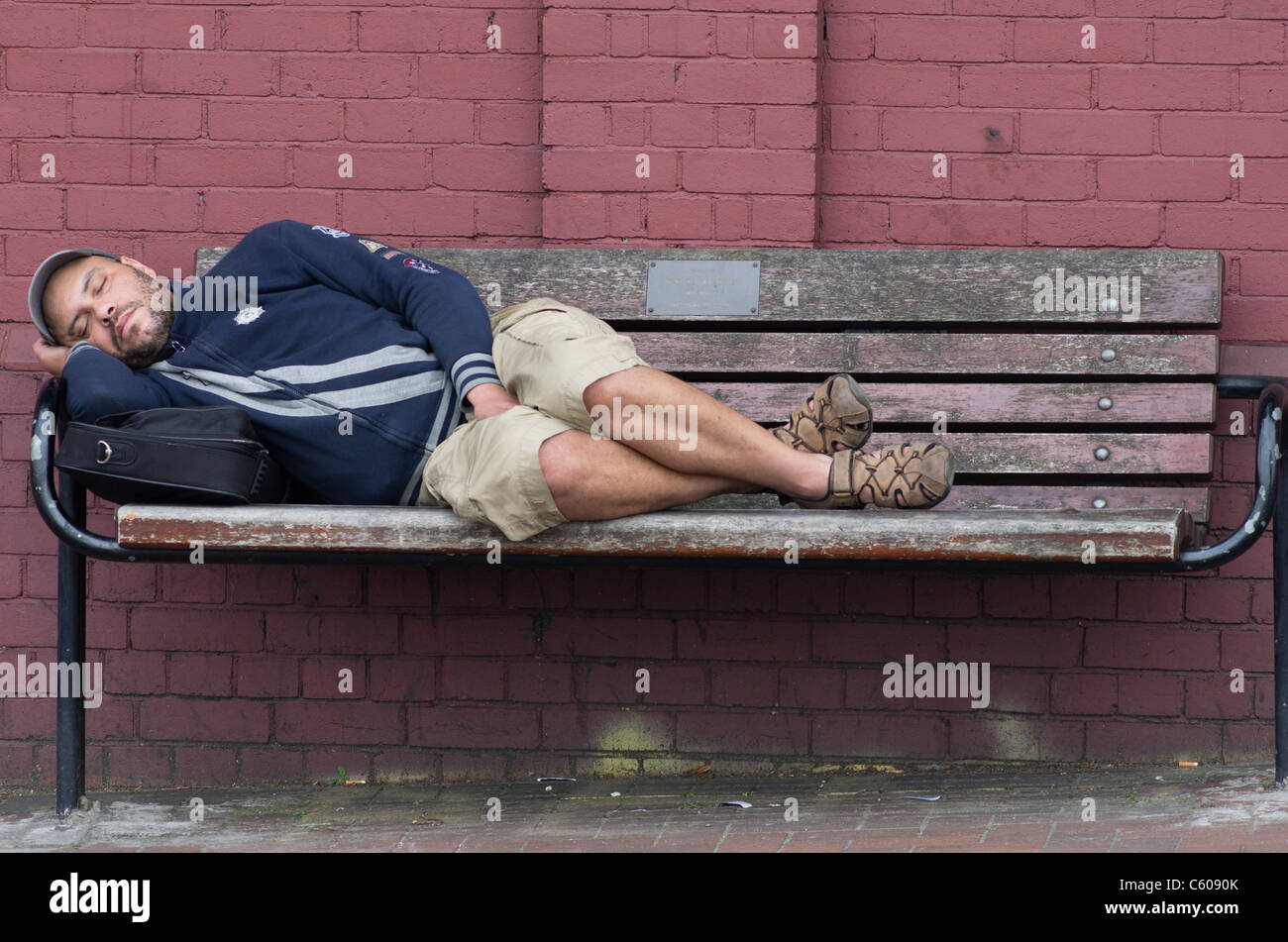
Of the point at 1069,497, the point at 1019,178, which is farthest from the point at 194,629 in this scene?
the point at 1019,178

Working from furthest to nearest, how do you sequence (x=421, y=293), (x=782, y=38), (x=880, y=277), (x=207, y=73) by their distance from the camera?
1. (x=207, y=73)
2. (x=782, y=38)
3. (x=880, y=277)
4. (x=421, y=293)

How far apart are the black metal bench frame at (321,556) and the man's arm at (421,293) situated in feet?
1.37

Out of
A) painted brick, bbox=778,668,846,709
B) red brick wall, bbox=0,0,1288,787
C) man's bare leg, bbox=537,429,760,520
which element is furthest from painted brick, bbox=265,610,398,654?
man's bare leg, bbox=537,429,760,520

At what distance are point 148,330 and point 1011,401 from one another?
79.1 inches

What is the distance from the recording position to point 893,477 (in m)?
2.88

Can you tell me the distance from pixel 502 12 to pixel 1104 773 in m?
2.49

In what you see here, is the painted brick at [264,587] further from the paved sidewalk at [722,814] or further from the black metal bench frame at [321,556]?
the black metal bench frame at [321,556]

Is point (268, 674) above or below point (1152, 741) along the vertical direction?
above

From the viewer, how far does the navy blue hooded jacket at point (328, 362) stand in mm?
3174

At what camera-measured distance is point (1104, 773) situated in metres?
3.65

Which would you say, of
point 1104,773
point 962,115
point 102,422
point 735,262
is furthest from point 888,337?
point 102,422

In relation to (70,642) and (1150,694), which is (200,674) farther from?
(1150,694)

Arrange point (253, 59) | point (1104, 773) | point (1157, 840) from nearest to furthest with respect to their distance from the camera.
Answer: point (1157, 840)
point (1104, 773)
point (253, 59)

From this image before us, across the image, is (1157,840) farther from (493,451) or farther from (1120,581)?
(493,451)
